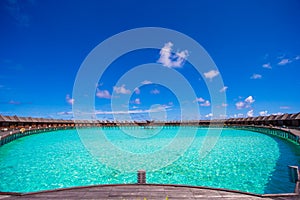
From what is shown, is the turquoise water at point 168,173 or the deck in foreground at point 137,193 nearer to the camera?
the deck in foreground at point 137,193

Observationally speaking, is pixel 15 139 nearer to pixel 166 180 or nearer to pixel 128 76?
pixel 128 76

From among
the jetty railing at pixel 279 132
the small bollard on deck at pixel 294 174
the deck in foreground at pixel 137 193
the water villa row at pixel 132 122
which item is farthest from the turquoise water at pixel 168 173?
the water villa row at pixel 132 122

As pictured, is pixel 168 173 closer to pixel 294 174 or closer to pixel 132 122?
pixel 294 174

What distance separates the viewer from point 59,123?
52281mm

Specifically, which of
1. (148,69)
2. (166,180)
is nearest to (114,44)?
(148,69)

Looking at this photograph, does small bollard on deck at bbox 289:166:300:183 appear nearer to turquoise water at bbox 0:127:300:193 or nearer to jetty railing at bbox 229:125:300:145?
turquoise water at bbox 0:127:300:193

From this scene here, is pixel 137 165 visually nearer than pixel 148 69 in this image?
Yes

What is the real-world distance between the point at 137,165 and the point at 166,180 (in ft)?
8.82

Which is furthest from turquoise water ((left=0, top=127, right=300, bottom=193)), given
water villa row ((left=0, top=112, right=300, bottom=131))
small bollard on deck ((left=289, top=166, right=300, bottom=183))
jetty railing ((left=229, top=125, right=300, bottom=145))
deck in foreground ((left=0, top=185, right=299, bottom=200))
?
water villa row ((left=0, top=112, right=300, bottom=131))

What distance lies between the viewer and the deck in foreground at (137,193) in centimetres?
367

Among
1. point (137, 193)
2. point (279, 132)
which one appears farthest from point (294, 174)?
point (279, 132)

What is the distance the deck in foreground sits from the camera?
367 centimetres

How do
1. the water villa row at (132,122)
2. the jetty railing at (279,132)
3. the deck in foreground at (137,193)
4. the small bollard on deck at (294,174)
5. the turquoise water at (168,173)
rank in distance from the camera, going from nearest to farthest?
the deck in foreground at (137,193) < the small bollard on deck at (294,174) < the turquoise water at (168,173) < the jetty railing at (279,132) < the water villa row at (132,122)

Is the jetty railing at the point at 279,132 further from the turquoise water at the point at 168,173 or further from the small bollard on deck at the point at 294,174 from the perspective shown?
the small bollard on deck at the point at 294,174
